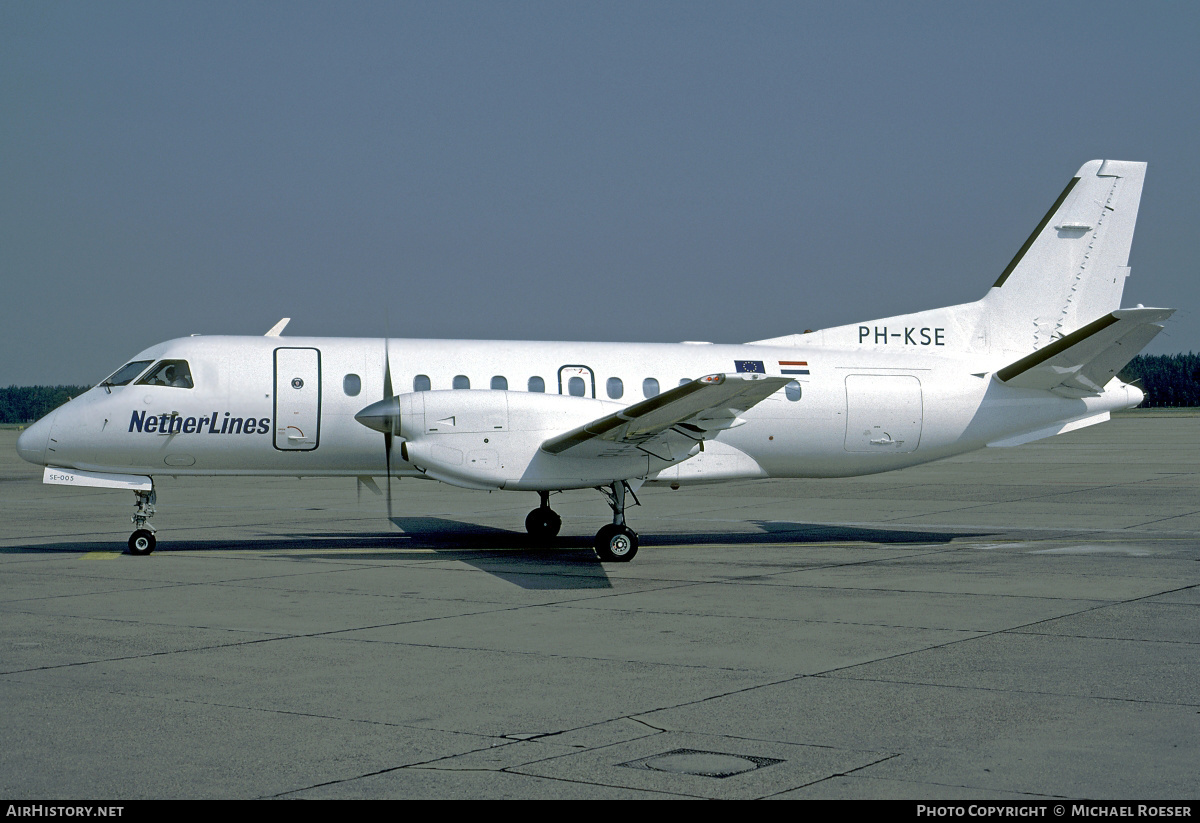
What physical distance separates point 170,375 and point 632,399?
23.2 ft

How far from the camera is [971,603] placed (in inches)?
475

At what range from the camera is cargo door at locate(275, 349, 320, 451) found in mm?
16969

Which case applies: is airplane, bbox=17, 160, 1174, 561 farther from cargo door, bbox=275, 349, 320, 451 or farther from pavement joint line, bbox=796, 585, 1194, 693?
pavement joint line, bbox=796, 585, 1194, 693

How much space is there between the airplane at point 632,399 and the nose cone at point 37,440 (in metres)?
0.03

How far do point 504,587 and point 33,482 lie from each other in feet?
90.0

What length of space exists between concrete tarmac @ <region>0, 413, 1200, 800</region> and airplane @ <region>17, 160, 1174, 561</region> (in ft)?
4.52

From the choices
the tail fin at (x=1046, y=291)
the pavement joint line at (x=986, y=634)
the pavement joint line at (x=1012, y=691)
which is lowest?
the pavement joint line at (x=1012, y=691)

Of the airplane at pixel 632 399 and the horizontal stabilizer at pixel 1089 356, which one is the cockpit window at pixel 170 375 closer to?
the airplane at pixel 632 399

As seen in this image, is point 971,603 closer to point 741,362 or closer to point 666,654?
point 666,654

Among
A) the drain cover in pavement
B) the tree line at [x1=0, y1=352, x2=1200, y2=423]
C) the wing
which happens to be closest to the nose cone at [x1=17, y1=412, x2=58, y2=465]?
the wing

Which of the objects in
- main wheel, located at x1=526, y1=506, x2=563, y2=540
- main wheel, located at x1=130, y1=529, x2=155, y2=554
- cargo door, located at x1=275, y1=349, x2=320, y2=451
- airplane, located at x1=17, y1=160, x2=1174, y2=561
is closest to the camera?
airplane, located at x1=17, y1=160, x2=1174, y2=561

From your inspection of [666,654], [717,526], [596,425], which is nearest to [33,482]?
[717,526]

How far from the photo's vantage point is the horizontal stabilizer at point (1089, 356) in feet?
54.8

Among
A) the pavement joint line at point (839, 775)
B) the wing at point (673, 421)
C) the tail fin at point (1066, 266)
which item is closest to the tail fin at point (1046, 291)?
the tail fin at point (1066, 266)
